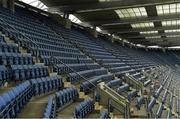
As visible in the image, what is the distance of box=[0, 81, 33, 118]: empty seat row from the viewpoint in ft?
16.2

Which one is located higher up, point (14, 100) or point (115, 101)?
point (14, 100)

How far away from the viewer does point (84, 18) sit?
28.8 meters

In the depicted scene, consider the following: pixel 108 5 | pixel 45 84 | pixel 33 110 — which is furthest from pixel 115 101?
pixel 108 5

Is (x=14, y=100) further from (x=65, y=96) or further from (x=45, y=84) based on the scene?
(x=65, y=96)

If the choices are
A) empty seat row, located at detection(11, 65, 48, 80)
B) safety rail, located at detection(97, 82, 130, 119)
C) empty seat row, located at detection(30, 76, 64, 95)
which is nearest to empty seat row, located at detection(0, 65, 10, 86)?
empty seat row, located at detection(11, 65, 48, 80)

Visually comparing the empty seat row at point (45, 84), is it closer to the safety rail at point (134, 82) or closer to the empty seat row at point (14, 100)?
the empty seat row at point (14, 100)

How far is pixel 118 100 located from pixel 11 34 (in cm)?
477

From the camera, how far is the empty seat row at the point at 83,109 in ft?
24.8

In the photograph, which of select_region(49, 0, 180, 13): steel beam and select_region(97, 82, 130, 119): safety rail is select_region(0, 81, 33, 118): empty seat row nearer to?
select_region(97, 82, 130, 119): safety rail

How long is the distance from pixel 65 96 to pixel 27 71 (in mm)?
1305

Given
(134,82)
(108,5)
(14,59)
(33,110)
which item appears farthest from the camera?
(108,5)

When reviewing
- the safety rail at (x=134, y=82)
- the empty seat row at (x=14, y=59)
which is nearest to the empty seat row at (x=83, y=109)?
the empty seat row at (x=14, y=59)

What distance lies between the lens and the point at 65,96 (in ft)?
29.0

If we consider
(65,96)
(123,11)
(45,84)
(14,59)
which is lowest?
(65,96)
